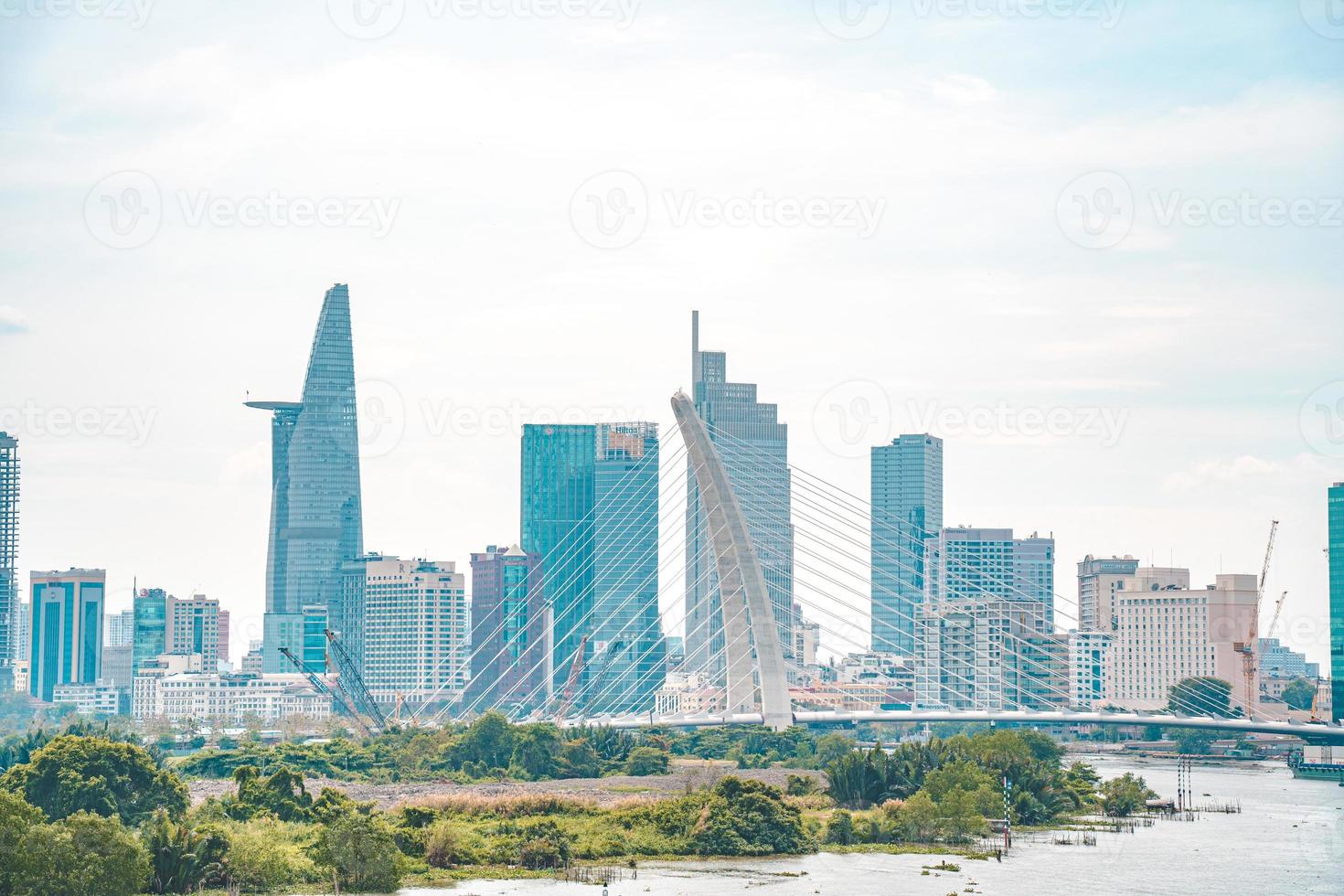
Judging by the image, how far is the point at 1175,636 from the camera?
614ft

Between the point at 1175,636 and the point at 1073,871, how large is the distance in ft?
426

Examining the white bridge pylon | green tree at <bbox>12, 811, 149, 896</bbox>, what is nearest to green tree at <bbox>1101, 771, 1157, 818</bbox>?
the white bridge pylon

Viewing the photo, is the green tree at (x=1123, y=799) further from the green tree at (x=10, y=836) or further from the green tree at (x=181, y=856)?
the green tree at (x=10, y=836)

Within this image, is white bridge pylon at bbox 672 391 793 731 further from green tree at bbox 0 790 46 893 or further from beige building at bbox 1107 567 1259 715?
beige building at bbox 1107 567 1259 715

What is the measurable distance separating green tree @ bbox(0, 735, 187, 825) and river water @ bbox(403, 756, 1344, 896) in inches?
482

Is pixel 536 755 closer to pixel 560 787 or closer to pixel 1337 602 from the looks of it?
pixel 560 787

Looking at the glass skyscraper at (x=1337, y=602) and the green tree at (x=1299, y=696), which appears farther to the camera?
the green tree at (x=1299, y=696)

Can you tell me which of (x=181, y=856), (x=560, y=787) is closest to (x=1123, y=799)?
(x=560, y=787)

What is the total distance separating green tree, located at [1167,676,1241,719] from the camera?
15538 centimetres

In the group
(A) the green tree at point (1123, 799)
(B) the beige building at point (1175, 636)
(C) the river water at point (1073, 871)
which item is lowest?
(C) the river water at point (1073, 871)

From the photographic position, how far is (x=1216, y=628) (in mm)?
182375

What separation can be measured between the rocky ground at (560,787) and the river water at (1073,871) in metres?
15.7

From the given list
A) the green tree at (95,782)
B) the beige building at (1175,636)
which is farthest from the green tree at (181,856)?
the beige building at (1175,636)

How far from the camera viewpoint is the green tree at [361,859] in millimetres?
56312
